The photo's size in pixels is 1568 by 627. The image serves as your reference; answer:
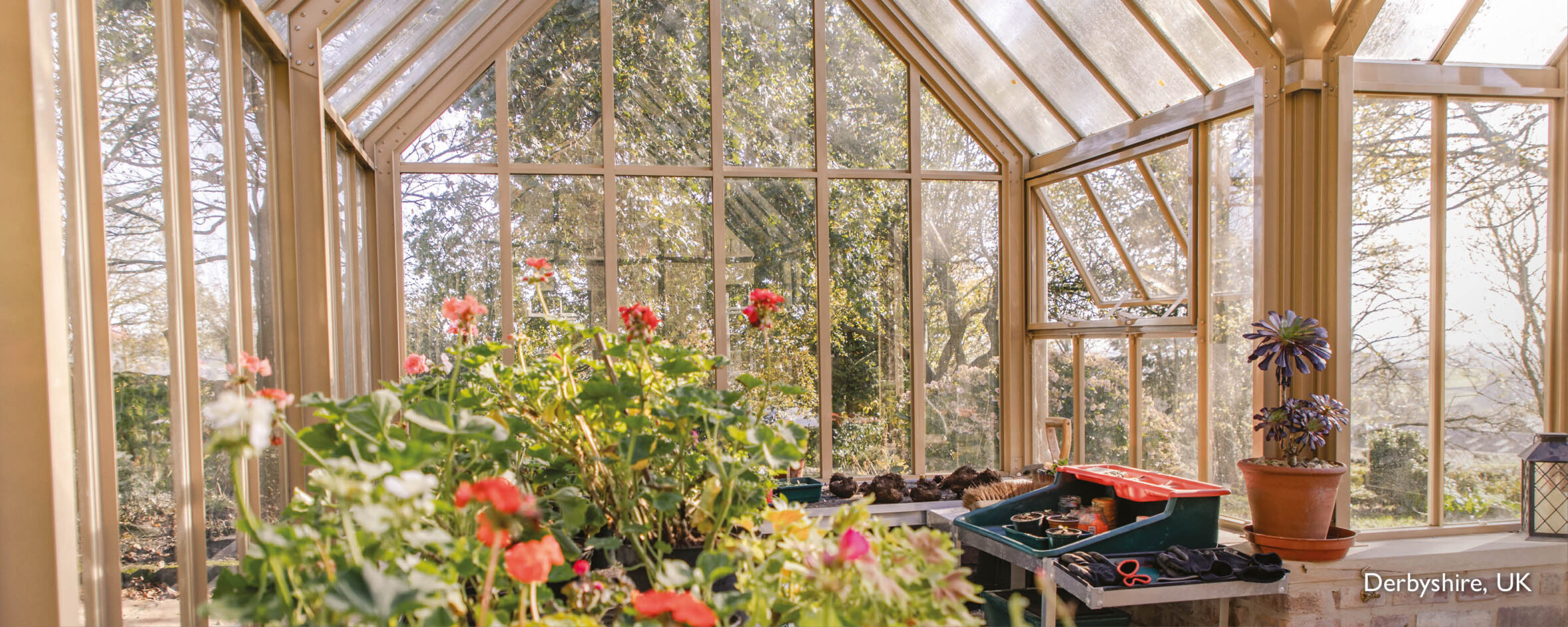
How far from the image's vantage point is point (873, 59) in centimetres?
555

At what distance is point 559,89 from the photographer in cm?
505

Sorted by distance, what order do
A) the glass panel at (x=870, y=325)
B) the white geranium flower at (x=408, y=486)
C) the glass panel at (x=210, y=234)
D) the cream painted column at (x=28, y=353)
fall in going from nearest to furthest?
the white geranium flower at (x=408, y=486), the cream painted column at (x=28, y=353), the glass panel at (x=210, y=234), the glass panel at (x=870, y=325)

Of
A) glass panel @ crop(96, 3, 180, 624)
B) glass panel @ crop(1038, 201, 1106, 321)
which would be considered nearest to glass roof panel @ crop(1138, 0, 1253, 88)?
glass panel @ crop(1038, 201, 1106, 321)

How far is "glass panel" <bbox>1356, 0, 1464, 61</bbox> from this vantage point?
365 cm

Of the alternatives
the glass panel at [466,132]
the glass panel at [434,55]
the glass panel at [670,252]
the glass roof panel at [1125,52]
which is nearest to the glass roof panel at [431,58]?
the glass panel at [434,55]

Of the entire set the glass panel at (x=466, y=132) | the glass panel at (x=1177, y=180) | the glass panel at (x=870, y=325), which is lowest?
the glass panel at (x=870, y=325)

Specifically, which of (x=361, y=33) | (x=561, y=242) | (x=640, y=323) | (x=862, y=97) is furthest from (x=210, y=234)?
(x=862, y=97)

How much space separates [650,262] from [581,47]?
4.40ft

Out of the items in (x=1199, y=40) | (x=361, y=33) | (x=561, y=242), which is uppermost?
(x=1199, y=40)

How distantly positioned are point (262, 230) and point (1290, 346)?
3.58m

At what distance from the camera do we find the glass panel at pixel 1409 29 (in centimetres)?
365

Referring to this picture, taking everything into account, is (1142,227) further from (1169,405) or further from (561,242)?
(561,242)

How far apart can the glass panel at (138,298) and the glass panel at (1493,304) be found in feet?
15.5

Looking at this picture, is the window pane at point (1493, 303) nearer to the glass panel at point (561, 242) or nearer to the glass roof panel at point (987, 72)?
the glass roof panel at point (987, 72)
